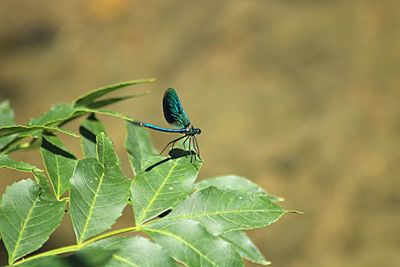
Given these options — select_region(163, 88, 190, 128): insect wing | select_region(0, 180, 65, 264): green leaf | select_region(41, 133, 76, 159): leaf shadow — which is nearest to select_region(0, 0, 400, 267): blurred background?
select_region(163, 88, 190, 128): insect wing

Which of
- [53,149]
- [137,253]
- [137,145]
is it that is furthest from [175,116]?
[137,253]

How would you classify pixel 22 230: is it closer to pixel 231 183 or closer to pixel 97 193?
pixel 97 193

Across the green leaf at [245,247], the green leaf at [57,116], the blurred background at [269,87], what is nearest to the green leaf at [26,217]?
the green leaf at [57,116]

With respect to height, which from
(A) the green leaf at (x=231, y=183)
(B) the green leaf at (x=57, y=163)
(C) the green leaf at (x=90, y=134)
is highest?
(C) the green leaf at (x=90, y=134)

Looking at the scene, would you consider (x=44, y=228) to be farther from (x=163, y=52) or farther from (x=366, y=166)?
(x=163, y=52)

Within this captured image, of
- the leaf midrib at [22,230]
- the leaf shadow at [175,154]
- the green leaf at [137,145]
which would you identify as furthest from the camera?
the green leaf at [137,145]

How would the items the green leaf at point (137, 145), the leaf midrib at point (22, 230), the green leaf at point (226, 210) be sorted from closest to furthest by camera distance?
the leaf midrib at point (22, 230) → the green leaf at point (226, 210) → the green leaf at point (137, 145)

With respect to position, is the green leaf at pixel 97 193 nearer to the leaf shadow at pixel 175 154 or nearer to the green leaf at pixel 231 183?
the leaf shadow at pixel 175 154

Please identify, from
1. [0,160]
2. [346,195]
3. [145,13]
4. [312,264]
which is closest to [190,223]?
[0,160]
